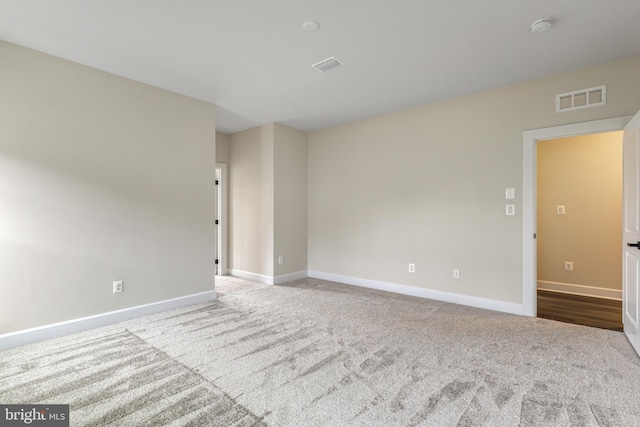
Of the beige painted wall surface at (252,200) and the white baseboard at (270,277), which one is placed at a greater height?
the beige painted wall surface at (252,200)

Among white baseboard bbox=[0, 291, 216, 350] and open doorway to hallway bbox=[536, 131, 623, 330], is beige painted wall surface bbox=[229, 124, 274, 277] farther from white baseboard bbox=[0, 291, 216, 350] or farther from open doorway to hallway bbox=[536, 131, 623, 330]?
open doorway to hallway bbox=[536, 131, 623, 330]

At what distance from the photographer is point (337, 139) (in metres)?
5.11

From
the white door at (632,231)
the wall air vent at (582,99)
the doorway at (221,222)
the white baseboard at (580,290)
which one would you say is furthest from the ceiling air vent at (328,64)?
the white baseboard at (580,290)

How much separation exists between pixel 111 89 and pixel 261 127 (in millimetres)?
2265

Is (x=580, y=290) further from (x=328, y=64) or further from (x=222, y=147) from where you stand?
(x=222, y=147)

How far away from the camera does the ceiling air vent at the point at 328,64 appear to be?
2920mm

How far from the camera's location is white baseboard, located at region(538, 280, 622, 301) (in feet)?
13.6

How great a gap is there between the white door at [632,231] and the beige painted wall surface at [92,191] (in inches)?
174

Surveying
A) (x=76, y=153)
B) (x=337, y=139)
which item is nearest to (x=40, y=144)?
→ (x=76, y=153)

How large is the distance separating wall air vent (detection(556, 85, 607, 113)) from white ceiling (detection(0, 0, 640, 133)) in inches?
11.1

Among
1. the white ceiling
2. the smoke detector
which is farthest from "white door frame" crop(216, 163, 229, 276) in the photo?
the smoke detector

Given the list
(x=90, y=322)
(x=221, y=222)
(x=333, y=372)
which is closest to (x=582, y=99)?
(x=333, y=372)

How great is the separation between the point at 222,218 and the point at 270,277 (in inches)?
60.9

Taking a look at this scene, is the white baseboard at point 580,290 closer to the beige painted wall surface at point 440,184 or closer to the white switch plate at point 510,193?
the beige painted wall surface at point 440,184
